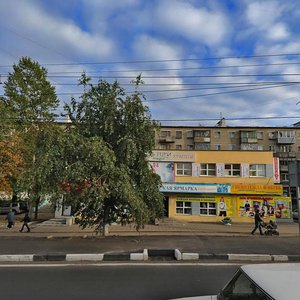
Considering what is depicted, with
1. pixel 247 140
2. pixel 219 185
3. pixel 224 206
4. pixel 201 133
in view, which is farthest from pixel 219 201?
pixel 247 140

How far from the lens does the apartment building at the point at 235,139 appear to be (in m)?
70.2

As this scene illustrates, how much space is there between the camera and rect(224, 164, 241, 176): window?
37469 millimetres

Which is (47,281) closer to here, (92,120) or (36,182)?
(36,182)

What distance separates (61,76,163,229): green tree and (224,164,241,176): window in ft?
66.6

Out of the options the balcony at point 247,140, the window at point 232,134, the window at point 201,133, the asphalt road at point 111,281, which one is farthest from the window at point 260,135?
the asphalt road at point 111,281

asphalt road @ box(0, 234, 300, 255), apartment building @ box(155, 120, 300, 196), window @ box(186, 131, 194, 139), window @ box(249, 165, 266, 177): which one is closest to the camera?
asphalt road @ box(0, 234, 300, 255)

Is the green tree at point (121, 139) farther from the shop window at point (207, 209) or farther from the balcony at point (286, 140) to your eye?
the balcony at point (286, 140)

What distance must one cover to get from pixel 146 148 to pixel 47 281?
10586 millimetres

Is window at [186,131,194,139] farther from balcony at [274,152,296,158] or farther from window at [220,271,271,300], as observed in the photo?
window at [220,271,271,300]

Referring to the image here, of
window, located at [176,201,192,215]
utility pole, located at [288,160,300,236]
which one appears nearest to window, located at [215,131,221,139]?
window, located at [176,201,192,215]

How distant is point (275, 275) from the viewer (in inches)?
120

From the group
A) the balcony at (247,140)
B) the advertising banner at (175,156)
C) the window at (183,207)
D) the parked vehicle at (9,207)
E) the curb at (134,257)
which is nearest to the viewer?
the curb at (134,257)

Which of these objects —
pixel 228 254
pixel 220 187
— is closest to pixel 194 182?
pixel 220 187

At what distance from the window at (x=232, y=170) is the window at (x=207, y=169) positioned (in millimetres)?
1235
